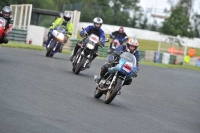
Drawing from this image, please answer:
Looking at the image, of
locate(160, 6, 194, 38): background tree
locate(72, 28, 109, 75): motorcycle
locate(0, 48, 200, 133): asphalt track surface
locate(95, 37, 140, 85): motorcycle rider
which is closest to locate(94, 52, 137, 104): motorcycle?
locate(95, 37, 140, 85): motorcycle rider

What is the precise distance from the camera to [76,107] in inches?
494

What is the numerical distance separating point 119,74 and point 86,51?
6.51 metres

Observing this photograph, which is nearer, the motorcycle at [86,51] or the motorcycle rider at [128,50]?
the motorcycle rider at [128,50]

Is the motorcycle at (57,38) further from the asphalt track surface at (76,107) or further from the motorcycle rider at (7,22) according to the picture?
the motorcycle rider at (7,22)

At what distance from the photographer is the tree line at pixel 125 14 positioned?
6531cm

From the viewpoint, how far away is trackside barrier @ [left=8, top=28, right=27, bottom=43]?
40.4 metres

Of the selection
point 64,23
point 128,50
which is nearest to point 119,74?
point 128,50

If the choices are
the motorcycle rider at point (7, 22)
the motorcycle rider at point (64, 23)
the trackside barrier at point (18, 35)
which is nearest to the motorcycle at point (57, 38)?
the motorcycle rider at point (64, 23)

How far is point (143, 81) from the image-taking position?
981 inches

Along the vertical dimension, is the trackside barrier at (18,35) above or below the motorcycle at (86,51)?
below

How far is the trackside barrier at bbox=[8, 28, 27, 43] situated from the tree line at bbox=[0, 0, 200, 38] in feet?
31.2

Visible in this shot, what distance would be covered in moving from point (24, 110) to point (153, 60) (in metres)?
40.1

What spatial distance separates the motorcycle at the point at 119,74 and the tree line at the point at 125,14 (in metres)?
36.8

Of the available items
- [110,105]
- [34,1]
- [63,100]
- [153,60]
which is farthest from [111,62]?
[34,1]
